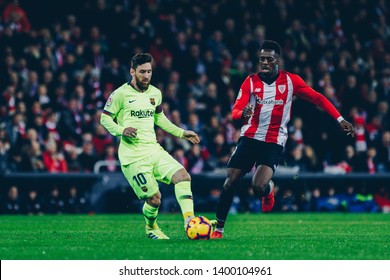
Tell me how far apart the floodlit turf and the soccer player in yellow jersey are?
0.62 meters

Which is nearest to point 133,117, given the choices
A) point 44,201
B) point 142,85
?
point 142,85

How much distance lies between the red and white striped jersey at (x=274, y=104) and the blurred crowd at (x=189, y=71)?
8307 millimetres

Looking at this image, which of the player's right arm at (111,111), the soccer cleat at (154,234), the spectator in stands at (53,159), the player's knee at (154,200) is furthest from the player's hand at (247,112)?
the spectator in stands at (53,159)

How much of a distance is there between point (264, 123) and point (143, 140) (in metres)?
1.57

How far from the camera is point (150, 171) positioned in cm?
1195

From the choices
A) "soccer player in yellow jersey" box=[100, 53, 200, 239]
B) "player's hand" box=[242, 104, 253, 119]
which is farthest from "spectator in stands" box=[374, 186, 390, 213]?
"player's hand" box=[242, 104, 253, 119]

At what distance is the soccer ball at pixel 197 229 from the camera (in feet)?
37.7

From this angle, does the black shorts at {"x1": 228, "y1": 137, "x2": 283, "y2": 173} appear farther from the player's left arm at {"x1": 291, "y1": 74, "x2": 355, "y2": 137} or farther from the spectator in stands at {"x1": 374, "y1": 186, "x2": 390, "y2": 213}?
the spectator in stands at {"x1": 374, "y1": 186, "x2": 390, "y2": 213}

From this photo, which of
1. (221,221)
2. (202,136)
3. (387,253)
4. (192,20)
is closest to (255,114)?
(221,221)

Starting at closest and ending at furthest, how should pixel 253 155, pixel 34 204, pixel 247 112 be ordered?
pixel 247 112 → pixel 253 155 → pixel 34 204

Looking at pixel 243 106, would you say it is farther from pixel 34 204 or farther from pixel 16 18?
pixel 16 18

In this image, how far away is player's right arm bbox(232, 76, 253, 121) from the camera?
1124cm

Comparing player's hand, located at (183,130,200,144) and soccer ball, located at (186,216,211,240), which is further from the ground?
player's hand, located at (183,130,200,144)
